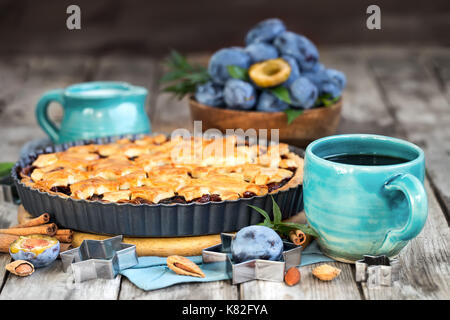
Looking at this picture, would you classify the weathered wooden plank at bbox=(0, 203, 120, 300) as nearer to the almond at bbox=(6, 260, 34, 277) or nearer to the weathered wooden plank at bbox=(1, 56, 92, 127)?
the almond at bbox=(6, 260, 34, 277)

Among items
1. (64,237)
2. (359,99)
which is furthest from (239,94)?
(359,99)

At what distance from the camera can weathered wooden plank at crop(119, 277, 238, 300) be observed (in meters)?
1.12

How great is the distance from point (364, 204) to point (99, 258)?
0.52 meters

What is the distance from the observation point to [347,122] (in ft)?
7.62

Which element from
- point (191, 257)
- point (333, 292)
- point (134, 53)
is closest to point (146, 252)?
point (191, 257)

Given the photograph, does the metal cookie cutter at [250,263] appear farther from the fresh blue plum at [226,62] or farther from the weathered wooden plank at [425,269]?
the fresh blue plum at [226,62]

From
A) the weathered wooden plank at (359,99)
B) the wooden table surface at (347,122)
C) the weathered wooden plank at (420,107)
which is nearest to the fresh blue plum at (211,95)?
the wooden table surface at (347,122)

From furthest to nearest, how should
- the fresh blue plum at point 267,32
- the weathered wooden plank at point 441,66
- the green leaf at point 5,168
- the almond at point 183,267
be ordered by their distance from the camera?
the weathered wooden plank at point 441,66 → the fresh blue plum at point 267,32 → the green leaf at point 5,168 → the almond at point 183,267

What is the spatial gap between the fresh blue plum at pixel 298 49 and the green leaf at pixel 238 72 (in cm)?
14

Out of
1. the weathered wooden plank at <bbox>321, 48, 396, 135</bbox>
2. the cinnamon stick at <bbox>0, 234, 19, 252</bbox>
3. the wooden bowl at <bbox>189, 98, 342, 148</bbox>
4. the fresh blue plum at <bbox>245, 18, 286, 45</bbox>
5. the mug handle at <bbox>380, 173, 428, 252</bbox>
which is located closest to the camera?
the mug handle at <bbox>380, 173, 428, 252</bbox>

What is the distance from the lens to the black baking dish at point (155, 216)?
1211 millimetres

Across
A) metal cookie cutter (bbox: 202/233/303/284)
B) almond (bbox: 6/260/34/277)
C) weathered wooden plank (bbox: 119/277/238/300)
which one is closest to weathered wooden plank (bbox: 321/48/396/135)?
metal cookie cutter (bbox: 202/233/303/284)

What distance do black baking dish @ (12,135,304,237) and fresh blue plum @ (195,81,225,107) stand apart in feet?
2.06

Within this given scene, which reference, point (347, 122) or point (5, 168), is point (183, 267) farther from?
point (347, 122)
